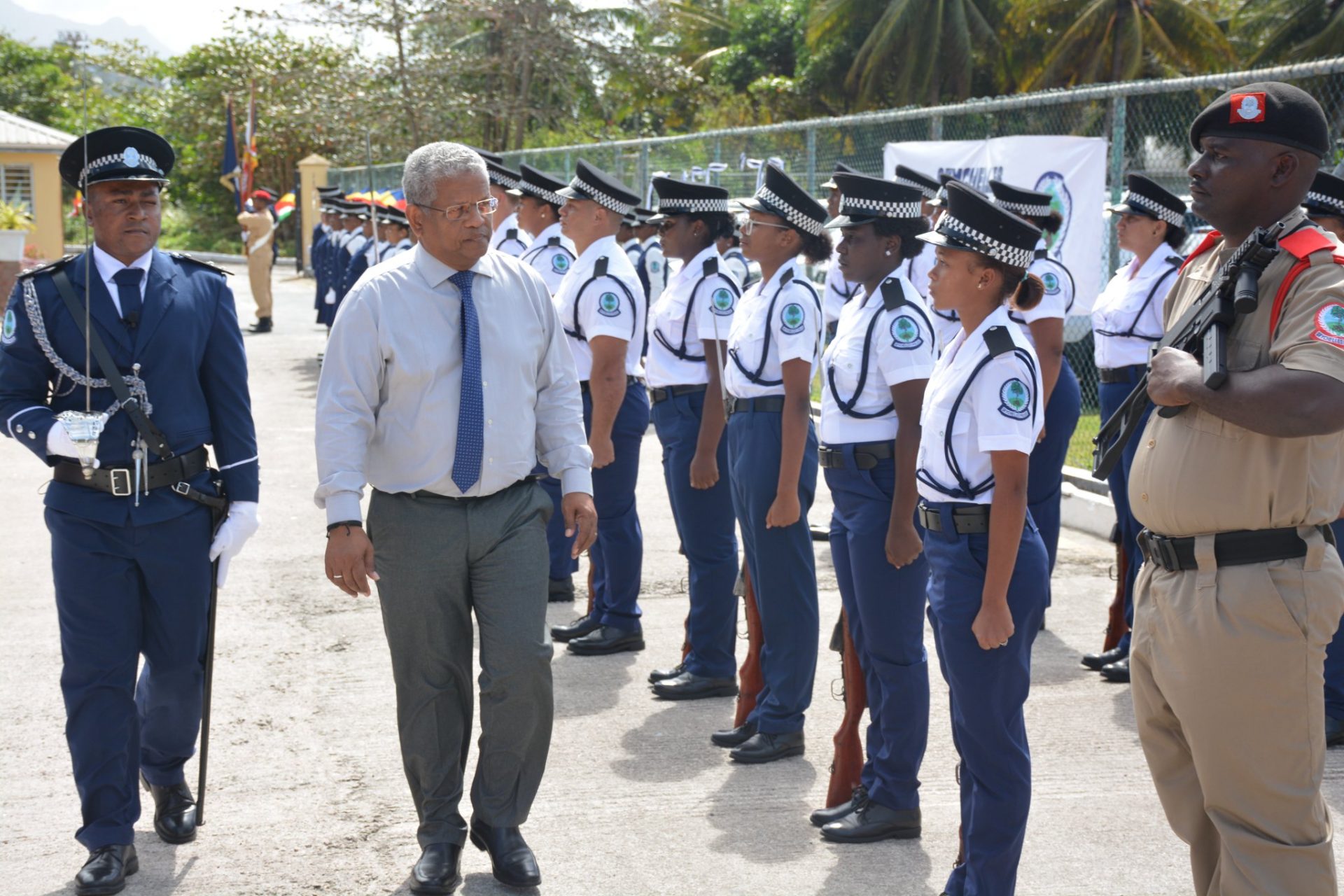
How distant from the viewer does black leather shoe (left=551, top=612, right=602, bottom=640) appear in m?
6.84

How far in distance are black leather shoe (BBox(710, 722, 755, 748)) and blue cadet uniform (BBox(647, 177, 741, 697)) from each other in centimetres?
60

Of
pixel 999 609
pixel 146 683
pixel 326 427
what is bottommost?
pixel 146 683

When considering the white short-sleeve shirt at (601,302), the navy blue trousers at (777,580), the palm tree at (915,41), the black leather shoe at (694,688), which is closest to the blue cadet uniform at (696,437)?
the black leather shoe at (694,688)

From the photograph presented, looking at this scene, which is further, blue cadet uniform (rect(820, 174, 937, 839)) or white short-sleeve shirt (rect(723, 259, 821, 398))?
white short-sleeve shirt (rect(723, 259, 821, 398))

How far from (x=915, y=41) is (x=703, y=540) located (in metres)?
30.5

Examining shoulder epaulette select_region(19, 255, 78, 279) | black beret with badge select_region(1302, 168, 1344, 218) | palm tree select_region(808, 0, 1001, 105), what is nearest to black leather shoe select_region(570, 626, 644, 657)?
shoulder epaulette select_region(19, 255, 78, 279)

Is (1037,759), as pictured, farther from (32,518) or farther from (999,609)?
(32,518)

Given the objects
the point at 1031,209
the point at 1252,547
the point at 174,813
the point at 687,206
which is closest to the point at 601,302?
the point at 687,206

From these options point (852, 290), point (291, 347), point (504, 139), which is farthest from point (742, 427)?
point (504, 139)

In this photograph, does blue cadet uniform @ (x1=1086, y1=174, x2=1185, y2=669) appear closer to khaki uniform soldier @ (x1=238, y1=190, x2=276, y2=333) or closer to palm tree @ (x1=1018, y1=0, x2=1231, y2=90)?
khaki uniform soldier @ (x1=238, y1=190, x2=276, y2=333)

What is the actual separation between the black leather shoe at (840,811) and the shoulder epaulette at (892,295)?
1.57 m

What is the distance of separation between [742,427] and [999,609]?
6.15 feet

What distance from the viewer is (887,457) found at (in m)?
4.54

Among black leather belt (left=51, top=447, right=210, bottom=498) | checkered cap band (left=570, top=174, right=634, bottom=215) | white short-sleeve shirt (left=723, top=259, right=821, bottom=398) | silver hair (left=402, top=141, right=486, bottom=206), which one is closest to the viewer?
silver hair (left=402, top=141, right=486, bottom=206)
